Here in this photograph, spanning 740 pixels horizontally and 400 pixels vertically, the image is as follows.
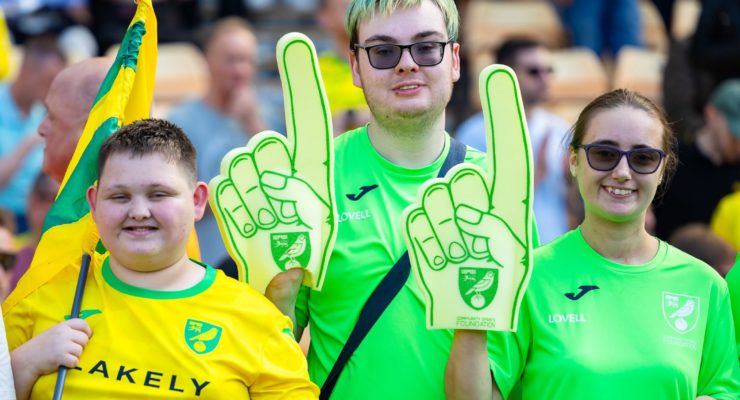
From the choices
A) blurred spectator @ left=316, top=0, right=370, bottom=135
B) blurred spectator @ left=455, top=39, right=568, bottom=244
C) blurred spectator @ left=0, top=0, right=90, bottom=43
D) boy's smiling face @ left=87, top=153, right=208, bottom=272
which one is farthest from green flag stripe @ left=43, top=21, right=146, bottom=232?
blurred spectator @ left=0, top=0, right=90, bottom=43

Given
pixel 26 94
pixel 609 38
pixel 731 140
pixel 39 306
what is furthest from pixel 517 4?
pixel 39 306

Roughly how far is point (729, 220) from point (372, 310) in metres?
3.65

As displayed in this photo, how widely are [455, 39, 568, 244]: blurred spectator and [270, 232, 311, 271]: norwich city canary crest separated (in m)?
3.46

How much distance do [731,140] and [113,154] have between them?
496cm

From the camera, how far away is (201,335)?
12.4 ft

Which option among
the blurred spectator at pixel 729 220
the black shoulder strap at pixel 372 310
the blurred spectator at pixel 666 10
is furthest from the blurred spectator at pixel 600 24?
the black shoulder strap at pixel 372 310

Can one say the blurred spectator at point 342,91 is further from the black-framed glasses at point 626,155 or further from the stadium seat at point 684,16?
the stadium seat at point 684,16

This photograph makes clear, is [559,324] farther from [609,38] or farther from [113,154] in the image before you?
[609,38]

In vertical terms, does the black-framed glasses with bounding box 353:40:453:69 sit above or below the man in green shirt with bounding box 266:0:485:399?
above

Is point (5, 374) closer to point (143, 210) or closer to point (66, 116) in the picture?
point (143, 210)

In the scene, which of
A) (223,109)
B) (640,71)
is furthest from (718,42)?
(223,109)

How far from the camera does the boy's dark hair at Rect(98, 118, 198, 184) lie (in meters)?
3.88

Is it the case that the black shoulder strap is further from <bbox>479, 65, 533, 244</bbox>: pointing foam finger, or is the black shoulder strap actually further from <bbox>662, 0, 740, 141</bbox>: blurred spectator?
<bbox>662, 0, 740, 141</bbox>: blurred spectator

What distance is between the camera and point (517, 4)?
10859 mm
